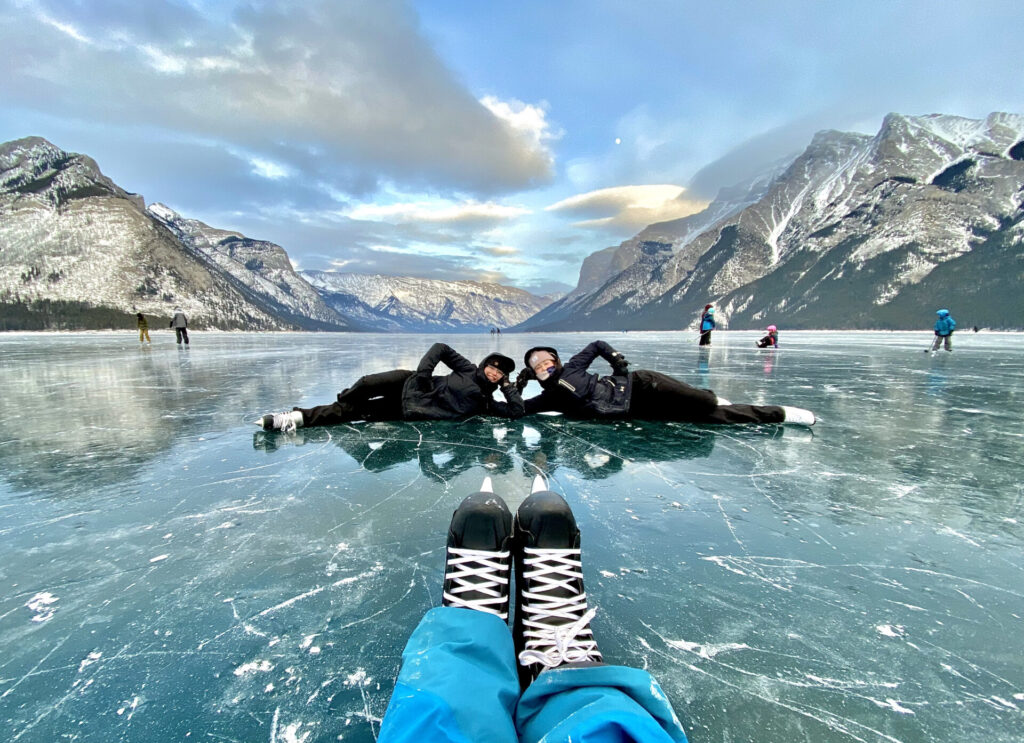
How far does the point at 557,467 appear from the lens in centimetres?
386

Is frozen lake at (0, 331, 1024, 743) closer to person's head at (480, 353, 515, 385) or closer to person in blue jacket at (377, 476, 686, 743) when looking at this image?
person in blue jacket at (377, 476, 686, 743)

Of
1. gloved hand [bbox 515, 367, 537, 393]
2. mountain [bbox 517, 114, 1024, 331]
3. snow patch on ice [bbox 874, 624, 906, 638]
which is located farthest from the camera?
mountain [bbox 517, 114, 1024, 331]

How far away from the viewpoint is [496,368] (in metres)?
5.67

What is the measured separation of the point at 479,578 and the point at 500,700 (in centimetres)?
62

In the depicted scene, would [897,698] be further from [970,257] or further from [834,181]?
[834,181]

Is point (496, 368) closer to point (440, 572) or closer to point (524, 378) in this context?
point (524, 378)

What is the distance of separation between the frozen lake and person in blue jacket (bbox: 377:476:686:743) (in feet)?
0.72

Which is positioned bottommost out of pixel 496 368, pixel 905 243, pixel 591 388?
pixel 591 388

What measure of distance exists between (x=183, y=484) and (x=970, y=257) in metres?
185

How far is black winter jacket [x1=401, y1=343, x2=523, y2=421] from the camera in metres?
5.64

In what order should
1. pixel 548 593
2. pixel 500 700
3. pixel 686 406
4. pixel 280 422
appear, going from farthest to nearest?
pixel 686 406 < pixel 280 422 < pixel 548 593 < pixel 500 700

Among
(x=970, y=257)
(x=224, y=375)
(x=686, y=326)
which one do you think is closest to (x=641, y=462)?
(x=224, y=375)

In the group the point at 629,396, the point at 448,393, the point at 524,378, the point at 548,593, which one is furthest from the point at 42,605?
the point at 629,396

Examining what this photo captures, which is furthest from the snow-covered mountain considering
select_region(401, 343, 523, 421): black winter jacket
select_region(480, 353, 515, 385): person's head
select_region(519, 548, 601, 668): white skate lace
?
select_region(519, 548, 601, 668): white skate lace
